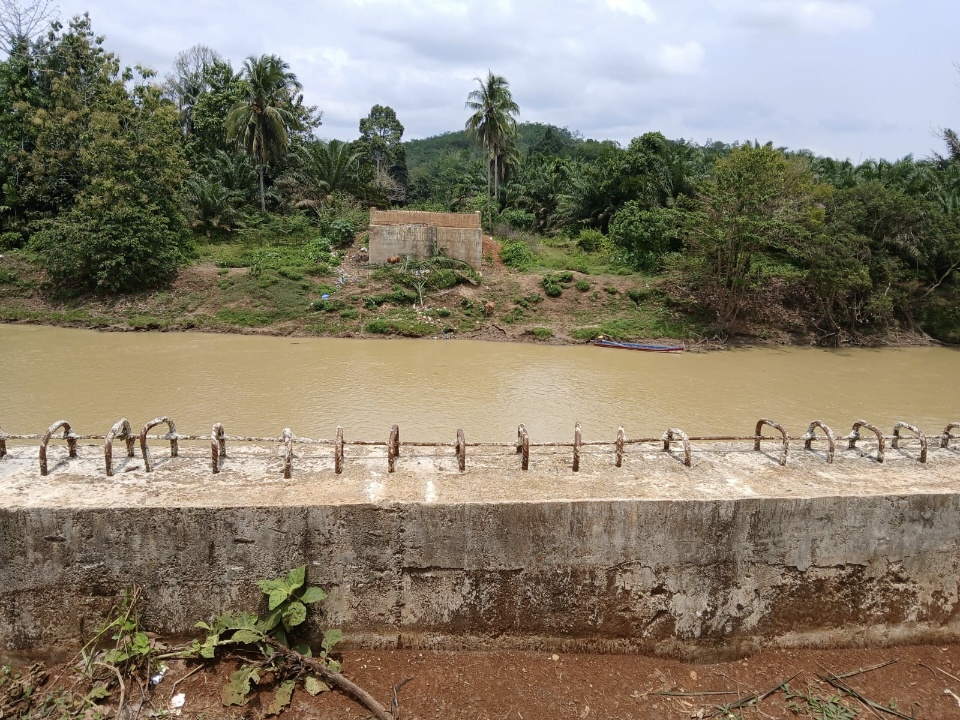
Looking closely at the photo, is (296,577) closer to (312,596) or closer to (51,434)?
(312,596)

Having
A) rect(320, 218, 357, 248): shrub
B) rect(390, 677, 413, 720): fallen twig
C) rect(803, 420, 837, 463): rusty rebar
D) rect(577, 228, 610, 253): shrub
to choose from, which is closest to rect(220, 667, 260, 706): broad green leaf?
rect(390, 677, 413, 720): fallen twig

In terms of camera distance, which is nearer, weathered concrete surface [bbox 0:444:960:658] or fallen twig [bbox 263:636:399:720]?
fallen twig [bbox 263:636:399:720]

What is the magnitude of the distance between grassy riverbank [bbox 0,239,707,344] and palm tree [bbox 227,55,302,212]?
22.3 feet

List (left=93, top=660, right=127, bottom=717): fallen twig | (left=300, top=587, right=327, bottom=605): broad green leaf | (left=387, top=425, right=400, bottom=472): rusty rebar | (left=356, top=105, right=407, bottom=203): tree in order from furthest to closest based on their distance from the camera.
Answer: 1. (left=356, top=105, right=407, bottom=203): tree
2. (left=387, top=425, right=400, bottom=472): rusty rebar
3. (left=300, top=587, right=327, bottom=605): broad green leaf
4. (left=93, top=660, right=127, bottom=717): fallen twig

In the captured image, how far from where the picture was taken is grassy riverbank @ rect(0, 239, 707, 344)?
1606 centimetres

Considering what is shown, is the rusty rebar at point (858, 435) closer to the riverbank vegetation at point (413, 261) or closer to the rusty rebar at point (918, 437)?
the rusty rebar at point (918, 437)

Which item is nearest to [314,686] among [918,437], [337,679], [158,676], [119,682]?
[337,679]

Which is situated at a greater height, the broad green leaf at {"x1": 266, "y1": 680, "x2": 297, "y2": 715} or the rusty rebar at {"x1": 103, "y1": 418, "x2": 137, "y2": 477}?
the rusty rebar at {"x1": 103, "y1": 418, "x2": 137, "y2": 477}

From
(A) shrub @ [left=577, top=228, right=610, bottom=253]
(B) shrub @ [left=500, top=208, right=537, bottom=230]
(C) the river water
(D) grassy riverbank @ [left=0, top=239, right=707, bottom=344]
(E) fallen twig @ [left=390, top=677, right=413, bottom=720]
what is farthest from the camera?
(B) shrub @ [left=500, top=208, right=537, bottom=230]

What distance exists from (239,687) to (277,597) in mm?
407

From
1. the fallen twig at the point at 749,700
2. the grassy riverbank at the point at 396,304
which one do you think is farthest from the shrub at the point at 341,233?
the fallen twig at the point at 749,700

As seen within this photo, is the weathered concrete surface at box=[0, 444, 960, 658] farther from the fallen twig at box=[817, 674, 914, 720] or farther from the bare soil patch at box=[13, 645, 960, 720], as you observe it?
the fallen twig at box=[817, 674, 914, 720]

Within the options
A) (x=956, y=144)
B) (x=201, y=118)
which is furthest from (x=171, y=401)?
(x=956, y=144)

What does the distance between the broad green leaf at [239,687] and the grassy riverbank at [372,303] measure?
1321cm
